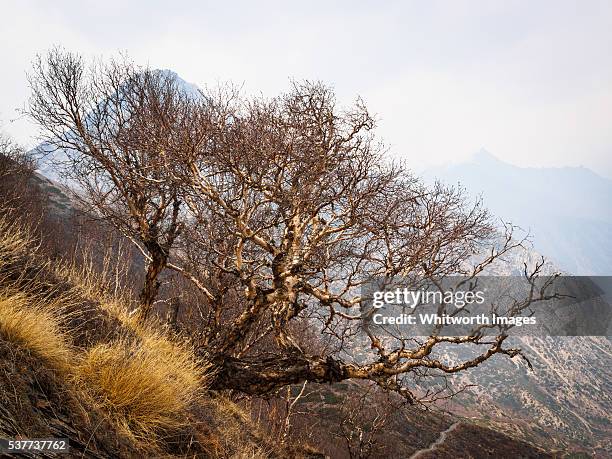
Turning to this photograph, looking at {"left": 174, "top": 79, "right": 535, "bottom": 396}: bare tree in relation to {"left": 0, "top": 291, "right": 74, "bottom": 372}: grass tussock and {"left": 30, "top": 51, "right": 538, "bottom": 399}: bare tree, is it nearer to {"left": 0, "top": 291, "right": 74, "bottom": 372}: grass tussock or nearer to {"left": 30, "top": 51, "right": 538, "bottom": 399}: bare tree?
{"left": 30, "top": 51, "right": 538, "bottom": 399}: bare tree

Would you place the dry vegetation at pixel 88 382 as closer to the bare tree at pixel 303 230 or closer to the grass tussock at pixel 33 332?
the grass tussock at pixel 33 332

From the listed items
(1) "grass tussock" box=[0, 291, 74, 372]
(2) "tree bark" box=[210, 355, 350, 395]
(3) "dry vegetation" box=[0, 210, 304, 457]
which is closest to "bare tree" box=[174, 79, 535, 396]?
(2) "tree bark" box=[210, 355, 350, 395]

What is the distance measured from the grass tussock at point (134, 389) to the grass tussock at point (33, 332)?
205 millimetres

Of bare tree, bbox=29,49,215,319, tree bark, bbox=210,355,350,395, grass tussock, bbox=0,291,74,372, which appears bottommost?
tree bark, bbox=210,355,350,395

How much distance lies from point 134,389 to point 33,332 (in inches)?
37.8

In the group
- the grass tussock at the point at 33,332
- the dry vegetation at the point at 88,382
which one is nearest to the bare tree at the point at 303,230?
the dry vegetation at the point at 88,382

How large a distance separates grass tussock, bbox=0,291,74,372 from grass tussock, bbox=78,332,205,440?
0.20 meters

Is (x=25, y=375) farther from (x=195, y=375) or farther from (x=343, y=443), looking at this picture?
(x=343, y=443)

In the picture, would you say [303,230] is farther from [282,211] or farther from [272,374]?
[272,374]

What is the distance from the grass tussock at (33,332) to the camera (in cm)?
295

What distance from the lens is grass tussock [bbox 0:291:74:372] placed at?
2.95 meters

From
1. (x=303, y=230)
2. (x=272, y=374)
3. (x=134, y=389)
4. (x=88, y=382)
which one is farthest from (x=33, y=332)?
(x=303, y=230)

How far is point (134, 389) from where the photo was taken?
337cm

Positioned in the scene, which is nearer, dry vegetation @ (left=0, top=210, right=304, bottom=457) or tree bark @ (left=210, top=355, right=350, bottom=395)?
dry vegetation @ (left=0, top=210, right=304, bottom=457)
